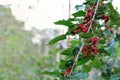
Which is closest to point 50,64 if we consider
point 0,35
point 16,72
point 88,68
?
point 16,72

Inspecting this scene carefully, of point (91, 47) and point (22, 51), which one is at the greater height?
point (22, 51)

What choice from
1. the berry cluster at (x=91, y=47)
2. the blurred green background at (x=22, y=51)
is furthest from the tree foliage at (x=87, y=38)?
the blurred green background at (x=22, y=51)

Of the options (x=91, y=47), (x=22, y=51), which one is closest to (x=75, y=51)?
(x=91, y=47)

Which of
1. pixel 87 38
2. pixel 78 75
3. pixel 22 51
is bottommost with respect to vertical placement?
pixel 78 75

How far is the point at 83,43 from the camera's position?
1.26 metres

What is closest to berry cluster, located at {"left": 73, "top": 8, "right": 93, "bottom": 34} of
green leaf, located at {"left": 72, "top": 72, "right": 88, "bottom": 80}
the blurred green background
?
green leaf, located at {"left": 72, "top": 72, "right": 88, "bottom": 80}

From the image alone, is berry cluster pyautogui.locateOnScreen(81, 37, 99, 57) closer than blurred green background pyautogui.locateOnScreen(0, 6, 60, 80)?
Yes

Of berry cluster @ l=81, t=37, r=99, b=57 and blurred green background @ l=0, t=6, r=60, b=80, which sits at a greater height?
blurred green background @ l=0, t=6, r=60, b=80

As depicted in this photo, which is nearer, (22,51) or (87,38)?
(87,38)

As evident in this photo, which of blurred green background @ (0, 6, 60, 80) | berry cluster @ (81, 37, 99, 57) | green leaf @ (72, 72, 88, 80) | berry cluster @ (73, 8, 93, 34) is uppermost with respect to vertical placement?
blurred green background @ (0, 6, 60, 80)

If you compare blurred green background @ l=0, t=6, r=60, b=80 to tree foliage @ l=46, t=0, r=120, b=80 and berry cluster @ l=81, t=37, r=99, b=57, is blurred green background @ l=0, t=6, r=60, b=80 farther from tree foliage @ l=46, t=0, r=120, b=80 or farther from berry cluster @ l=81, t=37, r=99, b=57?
berry cluster @ l=81, t=37, r=99, b=57

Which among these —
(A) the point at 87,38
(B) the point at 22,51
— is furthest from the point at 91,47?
(B) the point at 22,51

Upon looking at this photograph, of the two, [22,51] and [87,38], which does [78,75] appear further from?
[22,51]

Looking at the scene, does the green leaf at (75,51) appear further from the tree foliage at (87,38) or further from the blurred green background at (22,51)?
the blurred green background at (22,51)
